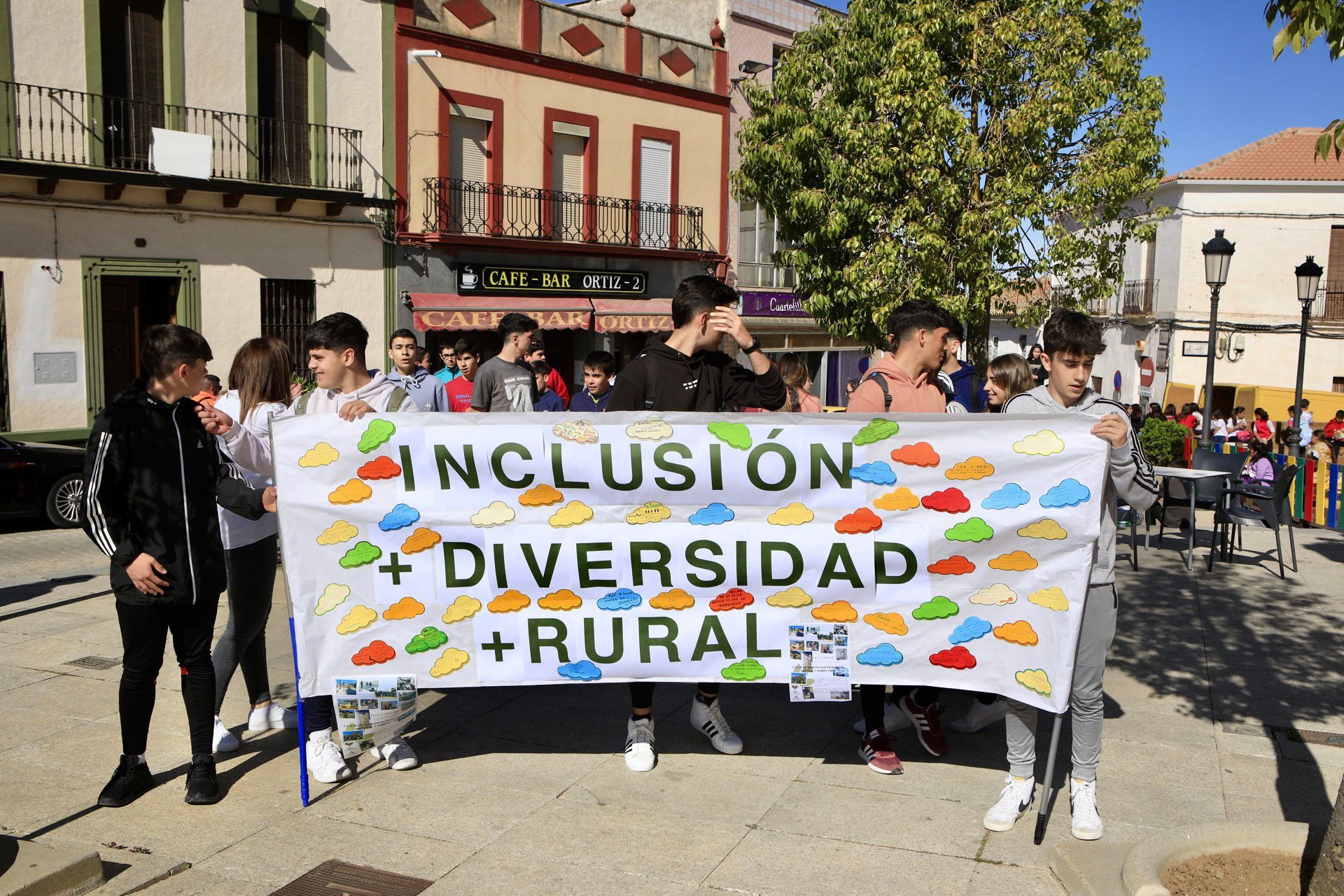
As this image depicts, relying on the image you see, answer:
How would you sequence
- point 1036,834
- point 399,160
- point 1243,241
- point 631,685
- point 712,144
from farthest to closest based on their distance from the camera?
point 1243,241, point 712,144, point 399,160, point 631,685, point 1036,834

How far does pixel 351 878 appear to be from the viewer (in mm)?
3953

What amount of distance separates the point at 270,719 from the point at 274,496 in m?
1.41

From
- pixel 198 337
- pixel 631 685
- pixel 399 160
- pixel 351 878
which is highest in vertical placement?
pixel 399 160

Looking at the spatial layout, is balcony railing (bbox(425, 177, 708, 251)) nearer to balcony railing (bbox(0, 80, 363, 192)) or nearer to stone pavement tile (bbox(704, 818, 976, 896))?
balcony railing (bbox(0, 80, 363, 192))

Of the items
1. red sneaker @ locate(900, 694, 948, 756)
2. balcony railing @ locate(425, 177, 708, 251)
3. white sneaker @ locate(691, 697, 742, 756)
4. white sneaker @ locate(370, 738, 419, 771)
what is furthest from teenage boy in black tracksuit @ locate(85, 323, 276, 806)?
balcony railing @ locate(425, 177, 708, 251)

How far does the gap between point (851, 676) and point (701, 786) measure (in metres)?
0.79

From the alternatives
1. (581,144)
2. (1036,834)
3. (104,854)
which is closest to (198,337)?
(104,854)

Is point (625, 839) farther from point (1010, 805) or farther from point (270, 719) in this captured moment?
point (270, 719)

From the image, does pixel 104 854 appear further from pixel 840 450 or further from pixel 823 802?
pixel 840 450

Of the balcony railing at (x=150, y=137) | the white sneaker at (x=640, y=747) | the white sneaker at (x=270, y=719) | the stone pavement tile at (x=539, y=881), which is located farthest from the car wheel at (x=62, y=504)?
the stone pavement tile at (x=539, y=881)

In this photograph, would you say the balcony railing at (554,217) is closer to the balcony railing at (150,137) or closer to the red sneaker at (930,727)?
the balcony railing at (150,137)

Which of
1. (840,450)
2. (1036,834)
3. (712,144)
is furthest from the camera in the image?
(712,144)

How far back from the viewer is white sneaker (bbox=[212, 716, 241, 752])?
16.7 feet

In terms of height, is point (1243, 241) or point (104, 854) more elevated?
point (1243, 241)
